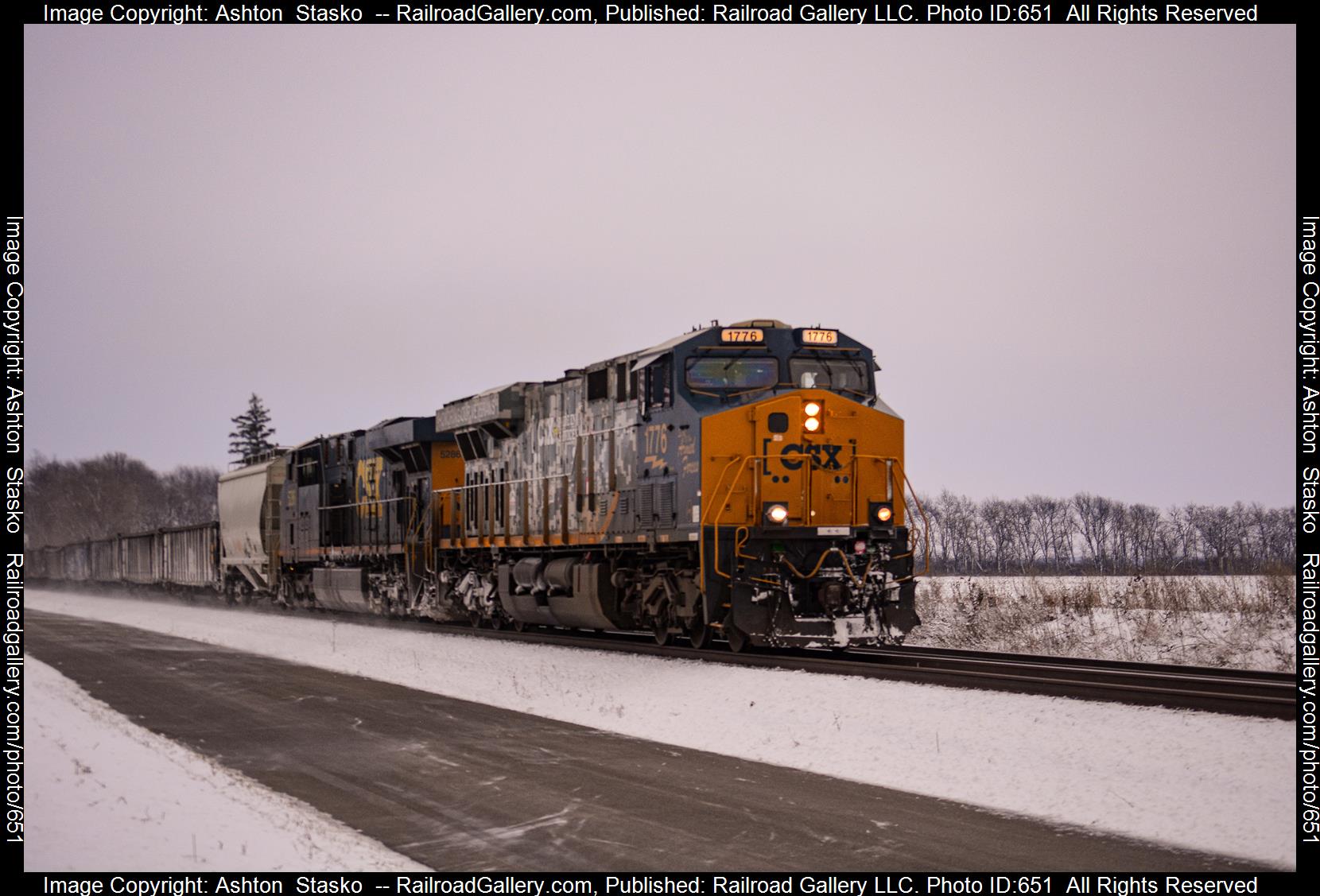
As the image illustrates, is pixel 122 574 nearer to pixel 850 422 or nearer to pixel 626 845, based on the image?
pixel 850 422

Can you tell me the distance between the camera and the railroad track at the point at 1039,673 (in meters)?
10.8

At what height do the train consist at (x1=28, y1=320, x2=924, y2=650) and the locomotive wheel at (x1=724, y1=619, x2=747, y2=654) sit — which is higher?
the train consist at (x1=28, y1=320, x2=924, y2=650)

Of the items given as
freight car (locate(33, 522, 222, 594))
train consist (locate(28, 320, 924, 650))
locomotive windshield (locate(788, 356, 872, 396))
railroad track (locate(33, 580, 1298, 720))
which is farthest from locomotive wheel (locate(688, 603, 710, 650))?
freight car (locate(33, 522, 222, 594))

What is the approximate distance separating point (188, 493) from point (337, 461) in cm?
10957

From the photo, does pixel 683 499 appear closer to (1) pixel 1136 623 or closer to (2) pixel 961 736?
(2) pixel 961 736

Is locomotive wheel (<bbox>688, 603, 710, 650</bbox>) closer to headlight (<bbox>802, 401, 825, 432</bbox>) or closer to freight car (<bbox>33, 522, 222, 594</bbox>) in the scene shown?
headlight (<bbox>802, 401, 825, 432</bbox>)

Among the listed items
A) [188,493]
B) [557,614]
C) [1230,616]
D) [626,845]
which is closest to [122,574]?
[557,614]

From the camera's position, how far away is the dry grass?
18.0 meters

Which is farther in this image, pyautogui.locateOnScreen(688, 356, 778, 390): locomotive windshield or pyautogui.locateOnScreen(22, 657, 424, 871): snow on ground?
pyautogui.locateOnScreen(688, 356, 778, 390): locomotive windshield

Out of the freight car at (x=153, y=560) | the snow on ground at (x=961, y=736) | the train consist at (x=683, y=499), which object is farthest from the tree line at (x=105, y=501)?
the snow on ground at (x=961, y=736)

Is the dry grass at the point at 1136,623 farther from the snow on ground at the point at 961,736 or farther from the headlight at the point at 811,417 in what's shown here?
the snow on ground at the point at 961,736

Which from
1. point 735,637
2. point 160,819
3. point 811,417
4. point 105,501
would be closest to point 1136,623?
point 811,417

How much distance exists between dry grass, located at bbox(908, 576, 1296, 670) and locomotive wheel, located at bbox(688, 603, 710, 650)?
18.7ft

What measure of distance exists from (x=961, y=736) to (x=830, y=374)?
8043 mm
